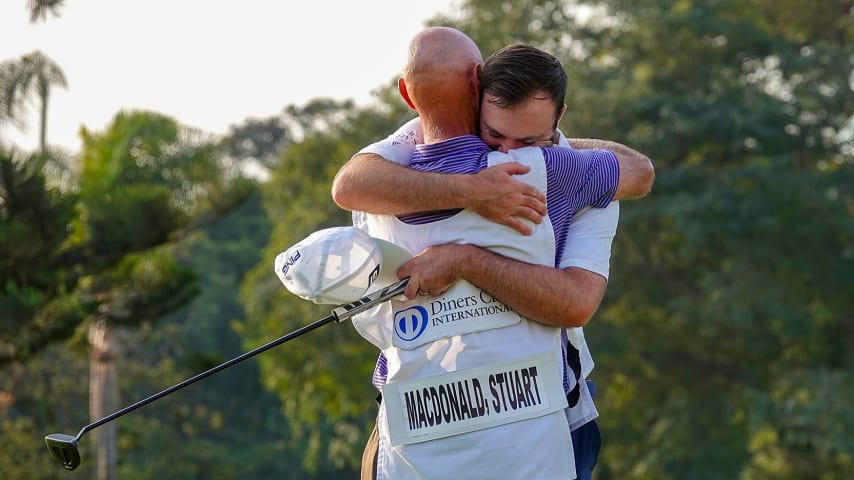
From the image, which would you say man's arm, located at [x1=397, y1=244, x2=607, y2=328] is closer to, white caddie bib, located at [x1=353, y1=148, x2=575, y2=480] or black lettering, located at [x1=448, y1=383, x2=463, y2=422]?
white caddie bib, located at [x1=353, y1=148, x2=575, y2=480]

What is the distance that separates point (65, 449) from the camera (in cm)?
311

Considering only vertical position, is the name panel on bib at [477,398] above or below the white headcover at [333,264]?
below

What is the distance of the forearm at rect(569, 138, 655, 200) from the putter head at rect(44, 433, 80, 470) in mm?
1239

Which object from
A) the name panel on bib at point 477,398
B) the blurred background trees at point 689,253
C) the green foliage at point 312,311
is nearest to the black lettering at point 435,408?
the name panel on bib at point 477,398

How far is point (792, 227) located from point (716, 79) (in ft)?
8.01

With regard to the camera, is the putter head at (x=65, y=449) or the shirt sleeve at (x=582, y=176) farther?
the putter head at (x=65, y=449)

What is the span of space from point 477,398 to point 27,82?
11.1 metres

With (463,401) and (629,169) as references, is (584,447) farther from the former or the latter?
(629,169)

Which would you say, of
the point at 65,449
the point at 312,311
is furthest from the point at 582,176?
the point at 312,311

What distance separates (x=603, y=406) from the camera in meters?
23.3

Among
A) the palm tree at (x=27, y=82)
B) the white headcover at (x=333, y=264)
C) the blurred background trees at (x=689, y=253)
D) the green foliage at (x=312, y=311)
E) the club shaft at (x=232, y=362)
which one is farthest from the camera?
the green foliage at (x=312, y=311)

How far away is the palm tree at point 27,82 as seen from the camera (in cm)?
1288

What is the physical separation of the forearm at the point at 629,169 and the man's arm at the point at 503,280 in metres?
0.29

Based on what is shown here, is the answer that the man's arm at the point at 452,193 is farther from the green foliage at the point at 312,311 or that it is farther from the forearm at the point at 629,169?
the green foliage at the point at 312,311
